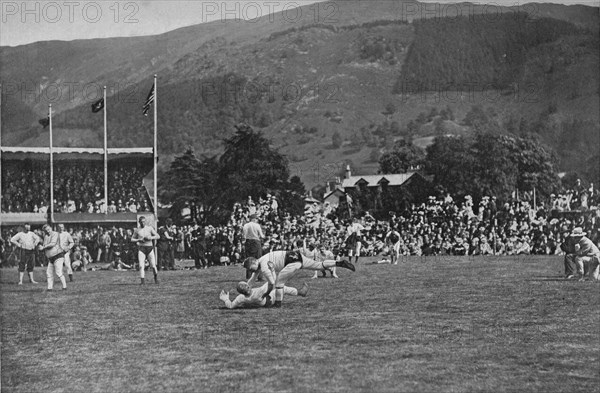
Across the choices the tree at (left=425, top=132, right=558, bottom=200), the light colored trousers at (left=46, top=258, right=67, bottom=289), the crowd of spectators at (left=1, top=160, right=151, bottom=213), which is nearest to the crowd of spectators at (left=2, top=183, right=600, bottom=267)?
the tree at (left=425, top=132, right=558, bottom=200)

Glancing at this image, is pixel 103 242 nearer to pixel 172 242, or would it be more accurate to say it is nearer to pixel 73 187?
pixel 172 242

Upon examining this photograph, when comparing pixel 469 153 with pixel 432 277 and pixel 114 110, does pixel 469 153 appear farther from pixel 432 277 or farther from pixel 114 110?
pixel 114 110

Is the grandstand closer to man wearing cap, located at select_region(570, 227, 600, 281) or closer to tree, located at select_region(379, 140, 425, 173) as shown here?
tree, located at select_region(379, 140, 425, 173)

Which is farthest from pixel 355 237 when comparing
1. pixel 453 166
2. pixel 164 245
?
pixel 164 245

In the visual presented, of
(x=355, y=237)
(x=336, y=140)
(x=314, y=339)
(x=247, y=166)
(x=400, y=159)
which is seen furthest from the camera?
(x=400, y=159)

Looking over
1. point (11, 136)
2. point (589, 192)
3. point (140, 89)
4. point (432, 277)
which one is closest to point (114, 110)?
point (140, 89)

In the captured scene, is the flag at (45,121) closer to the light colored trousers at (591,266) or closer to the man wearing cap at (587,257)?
the man wearing cap at (587,257)

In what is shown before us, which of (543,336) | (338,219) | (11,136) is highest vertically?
(11,136)
